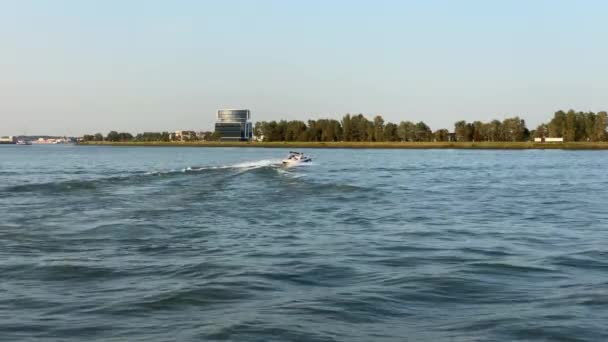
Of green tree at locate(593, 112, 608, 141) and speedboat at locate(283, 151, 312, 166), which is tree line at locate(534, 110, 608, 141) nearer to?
green tree at locate(593, 112, 608, 141)

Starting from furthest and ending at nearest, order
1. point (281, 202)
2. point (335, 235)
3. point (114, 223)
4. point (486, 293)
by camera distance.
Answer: point (281, 202) < point (114, 223) < point (335, 235) < point (486, 293)

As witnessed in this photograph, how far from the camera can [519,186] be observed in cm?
4356

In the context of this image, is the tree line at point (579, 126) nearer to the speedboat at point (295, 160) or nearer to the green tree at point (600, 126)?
the green tree at point (600, 126)

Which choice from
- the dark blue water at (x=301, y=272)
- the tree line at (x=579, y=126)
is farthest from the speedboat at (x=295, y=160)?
the tree line at (x=579, y=126)

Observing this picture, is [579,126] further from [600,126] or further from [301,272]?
[301,272]

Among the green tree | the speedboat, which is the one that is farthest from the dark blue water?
the green tree

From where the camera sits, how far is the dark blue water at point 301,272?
1012 centimetres

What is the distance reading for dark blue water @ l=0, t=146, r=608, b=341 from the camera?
10.1 m

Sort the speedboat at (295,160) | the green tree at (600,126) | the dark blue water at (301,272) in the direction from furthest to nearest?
the green tree at (600,126)
the speedboat at (295,160)
the dark blue water at (301,272)

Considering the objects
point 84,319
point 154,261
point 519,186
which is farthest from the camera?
point 519,186

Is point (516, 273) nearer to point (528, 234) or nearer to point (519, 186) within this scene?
point (528, 234)

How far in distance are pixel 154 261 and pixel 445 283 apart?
6.80 metres

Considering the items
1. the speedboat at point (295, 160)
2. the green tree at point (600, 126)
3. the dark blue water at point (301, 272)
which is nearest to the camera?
the dark blue water at point (301, 272)

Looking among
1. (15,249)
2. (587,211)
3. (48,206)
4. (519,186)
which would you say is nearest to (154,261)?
(15,249)
